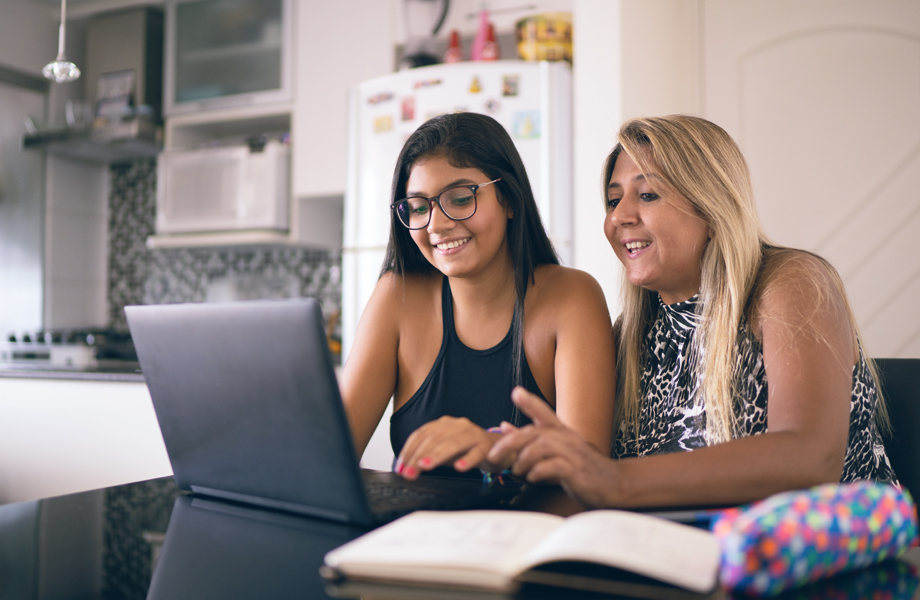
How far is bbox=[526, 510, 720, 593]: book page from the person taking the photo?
46 centimetres

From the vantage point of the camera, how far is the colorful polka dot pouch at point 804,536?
0.48m

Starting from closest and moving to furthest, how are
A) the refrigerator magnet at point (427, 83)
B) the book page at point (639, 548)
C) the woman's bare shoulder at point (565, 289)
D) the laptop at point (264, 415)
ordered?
the book page at point (639, 548)
the laptop at point (264, 415)
the woman's bare shoulder at point (565, 289)
the refrigerator magnet at point (427, 83)

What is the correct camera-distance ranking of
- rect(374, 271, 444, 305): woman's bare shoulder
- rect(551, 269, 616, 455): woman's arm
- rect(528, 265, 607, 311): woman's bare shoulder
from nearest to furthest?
A: 1. rect(551, 269, 616, 455): woman's arm
2. rect(528, 265, 607, 311): woman's bare shoulder
3. rect(374, 271, 444, 305): woman's bare shoulder

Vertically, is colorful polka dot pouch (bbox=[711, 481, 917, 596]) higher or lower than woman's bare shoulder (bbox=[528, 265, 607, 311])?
lower

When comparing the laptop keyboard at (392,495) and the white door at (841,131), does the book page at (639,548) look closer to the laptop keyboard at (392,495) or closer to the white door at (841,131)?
the laptop keyboard at (392,495)

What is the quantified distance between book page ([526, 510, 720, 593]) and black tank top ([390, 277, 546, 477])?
0.65 m

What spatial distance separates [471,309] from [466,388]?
151mm

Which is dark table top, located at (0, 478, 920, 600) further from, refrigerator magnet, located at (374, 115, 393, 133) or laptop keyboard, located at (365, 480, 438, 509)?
refrigerator magnet, located at (374, 115, 393, 133)

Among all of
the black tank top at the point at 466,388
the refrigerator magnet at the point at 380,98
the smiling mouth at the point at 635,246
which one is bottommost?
the black tank top at the point at 466,388

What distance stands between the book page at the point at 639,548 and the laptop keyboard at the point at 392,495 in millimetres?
264

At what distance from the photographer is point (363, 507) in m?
0.70

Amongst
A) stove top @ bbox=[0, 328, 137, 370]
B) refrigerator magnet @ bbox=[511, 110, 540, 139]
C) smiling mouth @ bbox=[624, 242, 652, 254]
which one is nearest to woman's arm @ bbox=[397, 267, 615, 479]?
smiling mouth @ bbox=[624, 242, 652, 254]

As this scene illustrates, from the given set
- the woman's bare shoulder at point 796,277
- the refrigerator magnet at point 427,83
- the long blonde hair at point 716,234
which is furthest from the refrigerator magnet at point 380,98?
the woman's bare shoulder at point 796,277

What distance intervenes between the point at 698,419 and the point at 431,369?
46 centimetres
